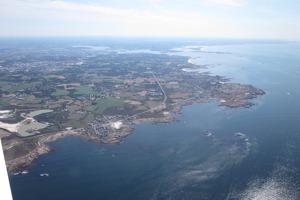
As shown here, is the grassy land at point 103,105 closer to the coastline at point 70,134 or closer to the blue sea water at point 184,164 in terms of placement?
→ the coastline at point 70,134

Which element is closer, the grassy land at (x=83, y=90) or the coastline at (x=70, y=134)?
the coastline at (x=70, y=134)

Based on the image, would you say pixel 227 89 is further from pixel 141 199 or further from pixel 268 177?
pixel 141 199

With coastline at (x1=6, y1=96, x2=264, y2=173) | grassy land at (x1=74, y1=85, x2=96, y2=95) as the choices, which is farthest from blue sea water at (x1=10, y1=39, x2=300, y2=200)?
grassy land at (x1=74, y1=85, x2=96, y2=95)

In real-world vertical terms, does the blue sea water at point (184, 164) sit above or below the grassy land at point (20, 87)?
below

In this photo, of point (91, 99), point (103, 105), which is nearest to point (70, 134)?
point (103, 105)

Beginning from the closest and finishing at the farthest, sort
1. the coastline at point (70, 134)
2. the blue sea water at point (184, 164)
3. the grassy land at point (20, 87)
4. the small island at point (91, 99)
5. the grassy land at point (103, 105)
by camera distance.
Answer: the blue sea water at point (184, 164)
the coastline at point (70, 134)
the small island at point (91, 99)
the grassy land at point (103, 105)
the grassy land at point (20, 87)

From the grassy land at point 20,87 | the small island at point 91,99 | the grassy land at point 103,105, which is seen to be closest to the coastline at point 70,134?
the small island at point 91,99

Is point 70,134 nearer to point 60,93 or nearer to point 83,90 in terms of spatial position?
point 60,93
